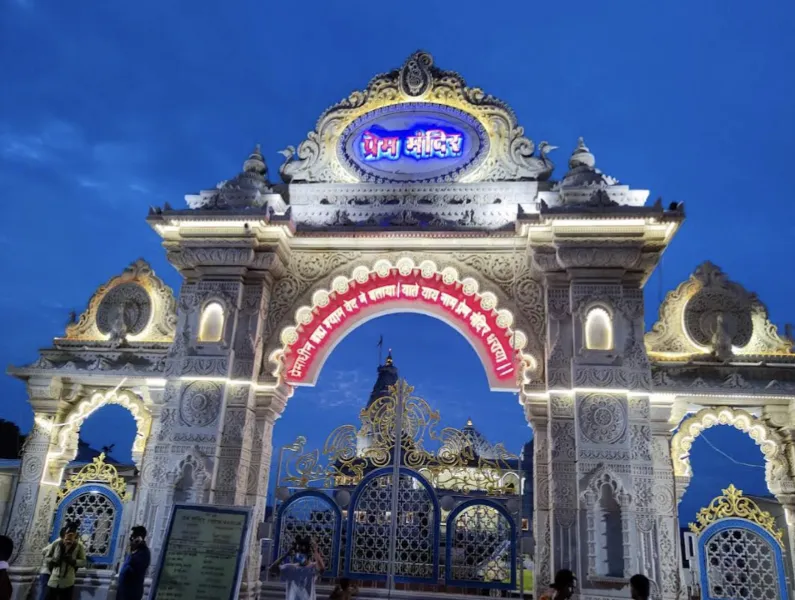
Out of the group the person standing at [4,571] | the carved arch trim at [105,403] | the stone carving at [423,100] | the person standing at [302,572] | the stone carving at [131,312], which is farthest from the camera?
the stone carving at [423,100]

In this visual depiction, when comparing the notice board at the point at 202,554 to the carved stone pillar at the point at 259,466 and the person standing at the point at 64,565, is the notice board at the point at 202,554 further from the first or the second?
the person standing at the point at 64,565

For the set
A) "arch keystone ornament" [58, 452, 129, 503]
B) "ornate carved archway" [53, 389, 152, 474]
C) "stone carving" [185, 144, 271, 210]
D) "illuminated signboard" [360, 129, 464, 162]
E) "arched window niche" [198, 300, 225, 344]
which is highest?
"illuminated signboard" [360, 129, 464, 162]

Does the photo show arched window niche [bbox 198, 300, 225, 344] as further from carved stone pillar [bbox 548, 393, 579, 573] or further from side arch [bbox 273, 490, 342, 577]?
carved stone pillar [bbox 548, 393, 579, 573]

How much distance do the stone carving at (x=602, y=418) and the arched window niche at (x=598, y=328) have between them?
673 mm

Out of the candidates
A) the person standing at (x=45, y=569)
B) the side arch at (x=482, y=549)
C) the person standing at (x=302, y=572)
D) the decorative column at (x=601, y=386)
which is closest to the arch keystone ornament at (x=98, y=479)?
the person standing at (x=45, y=569)

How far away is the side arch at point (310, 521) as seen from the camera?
24.4ft

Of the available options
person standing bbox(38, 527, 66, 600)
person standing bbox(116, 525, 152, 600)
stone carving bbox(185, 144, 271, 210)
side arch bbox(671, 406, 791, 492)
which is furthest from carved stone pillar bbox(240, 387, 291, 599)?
side arch bbox(671, 406, 791, 492)

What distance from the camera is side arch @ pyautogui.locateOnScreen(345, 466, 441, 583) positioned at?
23.5 ft

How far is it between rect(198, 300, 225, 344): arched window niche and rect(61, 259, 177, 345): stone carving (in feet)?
2.54

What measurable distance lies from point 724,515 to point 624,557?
1.30m

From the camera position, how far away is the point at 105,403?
8148 mm

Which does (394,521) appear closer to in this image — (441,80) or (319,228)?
(319,228)

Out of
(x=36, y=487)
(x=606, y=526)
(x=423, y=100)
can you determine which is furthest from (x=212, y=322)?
(x=606, y=526)

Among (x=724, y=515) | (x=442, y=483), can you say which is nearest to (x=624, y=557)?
(x=724, y=515)
